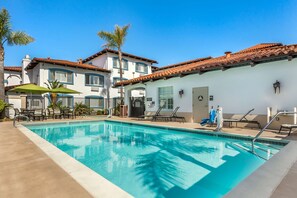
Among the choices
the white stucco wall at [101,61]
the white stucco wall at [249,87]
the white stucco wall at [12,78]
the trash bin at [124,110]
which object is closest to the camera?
the white stucco wall at [249,87]

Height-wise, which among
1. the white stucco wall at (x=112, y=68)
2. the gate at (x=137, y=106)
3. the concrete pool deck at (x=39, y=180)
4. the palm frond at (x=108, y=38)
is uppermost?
the palm frond at (x=108, y=38)

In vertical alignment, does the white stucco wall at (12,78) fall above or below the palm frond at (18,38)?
below

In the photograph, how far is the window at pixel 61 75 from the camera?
20.0m

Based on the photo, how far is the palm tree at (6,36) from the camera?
14870 mm

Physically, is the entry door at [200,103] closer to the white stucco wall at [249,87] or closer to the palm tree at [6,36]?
the white stucco wall at [249,87]

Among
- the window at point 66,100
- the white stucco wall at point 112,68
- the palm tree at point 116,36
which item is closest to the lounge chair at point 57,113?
the window at point 66,100

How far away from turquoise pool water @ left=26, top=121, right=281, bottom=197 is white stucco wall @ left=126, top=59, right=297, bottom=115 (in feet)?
11.4

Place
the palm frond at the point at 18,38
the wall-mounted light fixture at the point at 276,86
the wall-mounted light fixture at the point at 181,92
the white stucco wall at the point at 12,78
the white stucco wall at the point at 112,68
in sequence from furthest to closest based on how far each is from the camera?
the white stucco wall at the point at 112,68 → the white stucco wall at the point at 12,78 → the palm frond at the point at 18,38 → the wall-mounted light fixture at the point at 181,92 → the wall-mounted light fixture at the point at 276,86

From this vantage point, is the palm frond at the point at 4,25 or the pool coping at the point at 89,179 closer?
the pool coping at the point at 89,179

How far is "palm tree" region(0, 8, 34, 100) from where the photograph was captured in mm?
14870

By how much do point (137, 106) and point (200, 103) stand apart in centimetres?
778

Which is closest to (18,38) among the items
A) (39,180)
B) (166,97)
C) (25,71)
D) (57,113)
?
(57,113)

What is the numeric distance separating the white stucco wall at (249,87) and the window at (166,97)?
1.37m

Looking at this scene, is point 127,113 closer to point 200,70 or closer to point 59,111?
point 59,111
